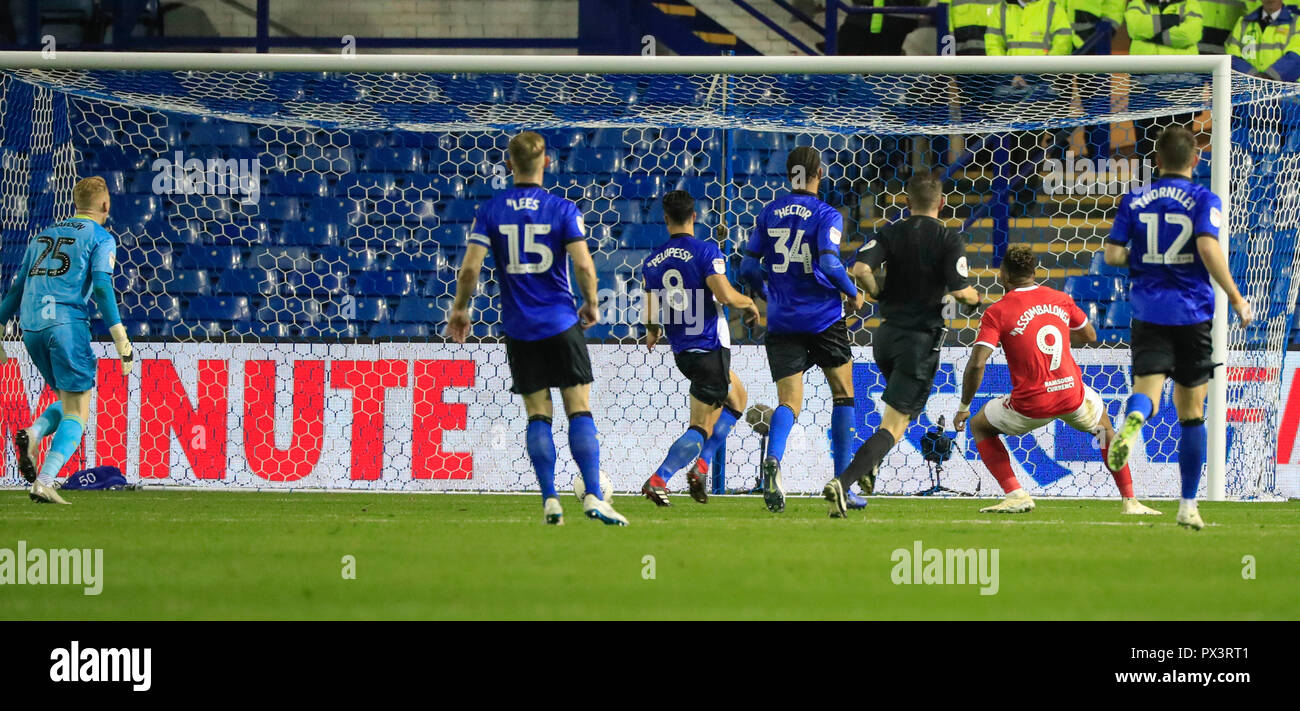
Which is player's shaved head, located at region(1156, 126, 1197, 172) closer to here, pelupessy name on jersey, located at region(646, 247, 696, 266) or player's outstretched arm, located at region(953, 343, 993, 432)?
player's outstretched arm, located at region(953, 343, 993, 432)

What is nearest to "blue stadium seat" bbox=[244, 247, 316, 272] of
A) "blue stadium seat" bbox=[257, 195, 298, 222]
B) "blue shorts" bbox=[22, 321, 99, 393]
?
"blue stadium seat" bbox=[257, 195, 298, 222]

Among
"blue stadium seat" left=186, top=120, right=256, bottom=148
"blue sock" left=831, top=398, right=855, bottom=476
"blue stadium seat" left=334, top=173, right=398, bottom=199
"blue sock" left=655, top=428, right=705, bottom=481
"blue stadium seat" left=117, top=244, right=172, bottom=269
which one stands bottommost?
"blue sock" left=655, top=428, right=705, bottom=481

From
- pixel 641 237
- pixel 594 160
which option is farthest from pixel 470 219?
pixel 641 237

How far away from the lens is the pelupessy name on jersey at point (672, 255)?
27.8ft

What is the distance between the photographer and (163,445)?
10.1 m

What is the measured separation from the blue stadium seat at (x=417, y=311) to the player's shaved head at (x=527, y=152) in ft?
15.5

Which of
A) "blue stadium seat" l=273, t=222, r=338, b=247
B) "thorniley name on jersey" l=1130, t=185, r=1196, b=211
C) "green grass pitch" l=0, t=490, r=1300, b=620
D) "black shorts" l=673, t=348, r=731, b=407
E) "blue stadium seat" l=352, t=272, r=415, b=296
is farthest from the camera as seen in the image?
"blue stadium seat" l=273, t=222, r=338, b=247

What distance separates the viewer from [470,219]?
39.1 ft

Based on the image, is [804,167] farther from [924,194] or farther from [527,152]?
[527,152]

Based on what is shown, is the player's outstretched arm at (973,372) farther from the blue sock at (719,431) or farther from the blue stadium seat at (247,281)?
the blue stadium seat at (247,281)

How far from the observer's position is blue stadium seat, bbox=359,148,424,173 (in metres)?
12.1

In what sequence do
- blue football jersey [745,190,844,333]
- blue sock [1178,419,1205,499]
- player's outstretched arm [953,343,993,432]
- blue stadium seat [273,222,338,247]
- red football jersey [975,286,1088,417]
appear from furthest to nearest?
blue stadium seat [273,222,338,247], blue football jersey [745,190,844,333], red football jersey [975,286,1088,417], player's outstretched arm [953,343,993,432], blue sock [1178,419,1205,499]

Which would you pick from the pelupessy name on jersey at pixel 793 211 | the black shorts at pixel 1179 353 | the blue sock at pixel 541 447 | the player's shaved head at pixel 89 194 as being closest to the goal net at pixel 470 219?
the player's shaved head at pixel 89 194

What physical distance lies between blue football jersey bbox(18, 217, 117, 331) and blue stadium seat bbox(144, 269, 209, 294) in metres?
3.02
